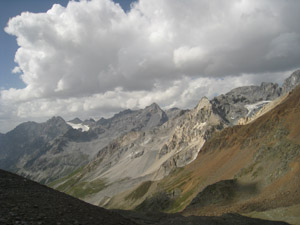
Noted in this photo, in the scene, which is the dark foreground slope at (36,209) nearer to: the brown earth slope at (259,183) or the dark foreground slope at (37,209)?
the dark foreground slope at (37,209)

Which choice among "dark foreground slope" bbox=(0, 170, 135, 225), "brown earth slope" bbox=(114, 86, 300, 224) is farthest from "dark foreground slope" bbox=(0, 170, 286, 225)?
"brown earth slope" bbox=(114, 86, 300, 224)

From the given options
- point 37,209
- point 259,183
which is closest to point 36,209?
point 37,209

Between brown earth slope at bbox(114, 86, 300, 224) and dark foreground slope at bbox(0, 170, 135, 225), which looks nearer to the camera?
dark foreground slope at bbox(0, 170, 135, 225)

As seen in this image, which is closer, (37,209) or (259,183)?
(37,209)

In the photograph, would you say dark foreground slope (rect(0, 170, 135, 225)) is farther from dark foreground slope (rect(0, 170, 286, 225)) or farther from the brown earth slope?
the brown earth slope

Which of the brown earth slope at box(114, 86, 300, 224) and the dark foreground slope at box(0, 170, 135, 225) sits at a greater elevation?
the dark foreground slope at box(0, 170, 135, 225)

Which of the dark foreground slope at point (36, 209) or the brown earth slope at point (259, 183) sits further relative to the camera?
the brown earth slope at point (259, 183)

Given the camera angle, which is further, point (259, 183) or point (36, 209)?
point (259, 183)

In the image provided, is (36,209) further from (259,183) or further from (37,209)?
(259,183)

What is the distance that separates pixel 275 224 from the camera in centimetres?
3350

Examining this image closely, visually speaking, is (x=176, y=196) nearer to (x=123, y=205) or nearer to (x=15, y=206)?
(x=123, y=205)

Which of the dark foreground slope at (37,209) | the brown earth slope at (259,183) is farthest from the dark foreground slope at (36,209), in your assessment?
the brown earth slope at (259,183)

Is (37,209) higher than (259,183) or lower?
higher

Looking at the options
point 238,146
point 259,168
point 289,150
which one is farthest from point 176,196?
point 289,150
